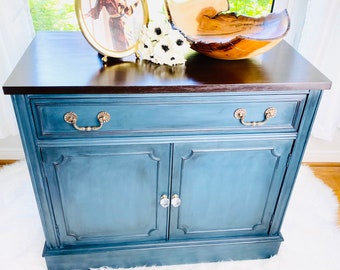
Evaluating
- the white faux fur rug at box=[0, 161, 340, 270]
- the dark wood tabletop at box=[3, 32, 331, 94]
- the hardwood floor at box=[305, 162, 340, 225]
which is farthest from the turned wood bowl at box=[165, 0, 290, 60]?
the hardwood floor at box=[305, 162, 340, 225]

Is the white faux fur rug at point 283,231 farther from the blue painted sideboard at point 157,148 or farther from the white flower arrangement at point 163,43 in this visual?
the white flower arrangement at point 163,43

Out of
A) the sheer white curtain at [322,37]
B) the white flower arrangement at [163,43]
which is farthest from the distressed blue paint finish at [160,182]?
the sheer white curtain at [322,37]

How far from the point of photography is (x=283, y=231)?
1.59 meters

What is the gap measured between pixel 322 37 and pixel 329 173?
0.82m

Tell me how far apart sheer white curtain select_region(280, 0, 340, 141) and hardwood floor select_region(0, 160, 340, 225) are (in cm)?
35

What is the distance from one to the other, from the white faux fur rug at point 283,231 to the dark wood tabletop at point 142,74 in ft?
2.67

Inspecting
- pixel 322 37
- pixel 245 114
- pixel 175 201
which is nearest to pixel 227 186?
pixel 175 201

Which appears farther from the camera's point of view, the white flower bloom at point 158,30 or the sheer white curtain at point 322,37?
the sheer white curtain at point 322,37

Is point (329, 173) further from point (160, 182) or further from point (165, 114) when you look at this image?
point (165, 114)

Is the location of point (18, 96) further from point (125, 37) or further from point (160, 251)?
point (160, 251)

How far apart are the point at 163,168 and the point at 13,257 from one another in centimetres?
80

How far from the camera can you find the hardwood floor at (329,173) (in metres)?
1.89

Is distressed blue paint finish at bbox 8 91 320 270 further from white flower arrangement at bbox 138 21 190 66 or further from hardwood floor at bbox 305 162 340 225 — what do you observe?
hardwood floor at bbox 305 162 340 225

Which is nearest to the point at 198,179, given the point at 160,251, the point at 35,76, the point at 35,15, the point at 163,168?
the point at 163,168
